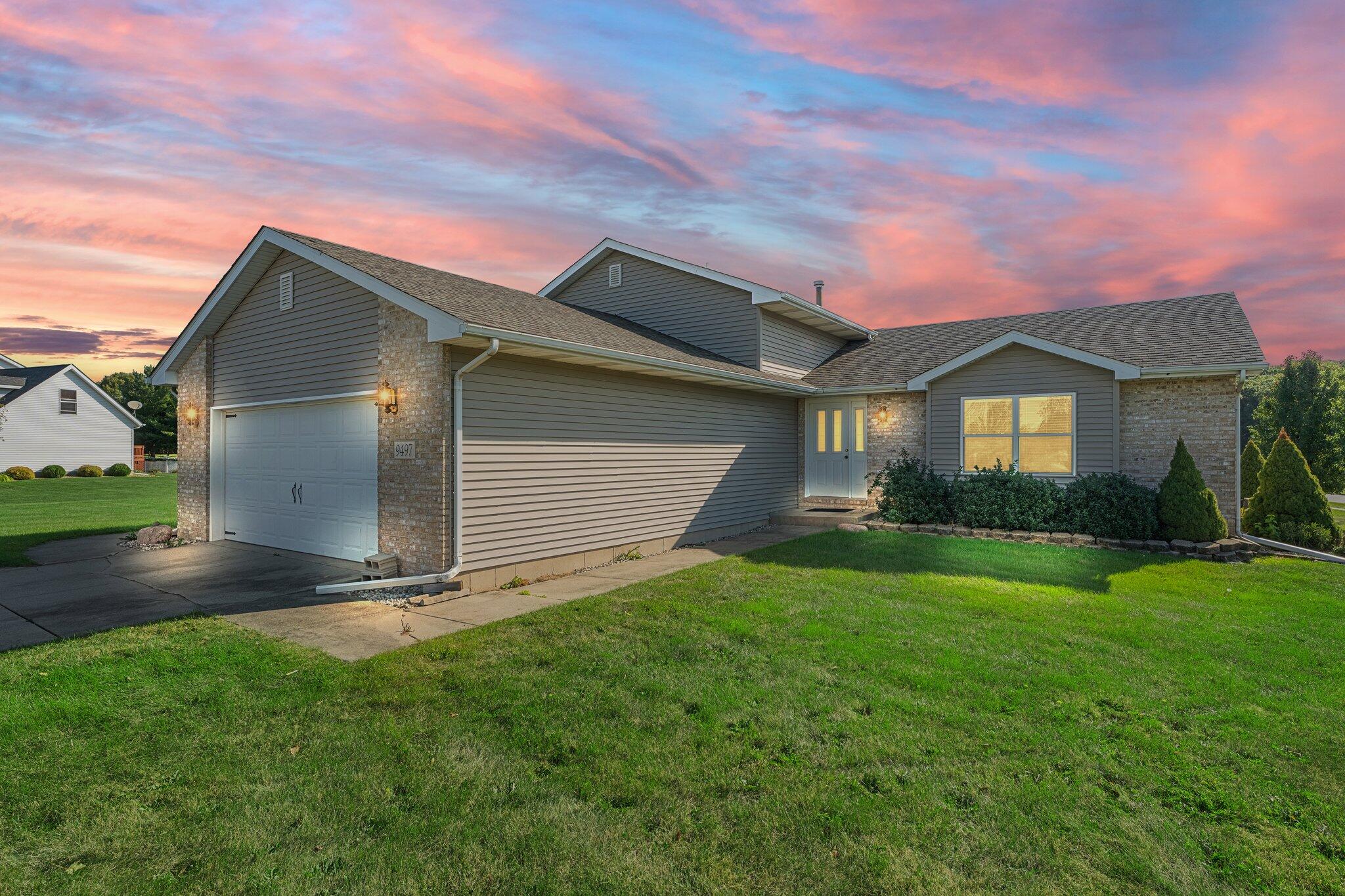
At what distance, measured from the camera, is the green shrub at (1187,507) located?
417 inches

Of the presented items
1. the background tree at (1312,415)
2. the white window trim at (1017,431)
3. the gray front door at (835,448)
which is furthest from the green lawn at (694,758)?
the background tree at (1312,415)

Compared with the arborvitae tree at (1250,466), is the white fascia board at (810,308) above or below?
above

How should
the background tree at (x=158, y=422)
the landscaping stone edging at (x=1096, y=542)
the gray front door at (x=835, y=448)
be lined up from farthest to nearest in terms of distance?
the background tree at (x=158, y=422), the gray front door at (x=835, y=448), the landscaping stone edging at (x=1096, y=542)

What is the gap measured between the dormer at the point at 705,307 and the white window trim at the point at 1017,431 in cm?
401

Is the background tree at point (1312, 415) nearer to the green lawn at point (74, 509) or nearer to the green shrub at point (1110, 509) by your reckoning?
the green shrub at point (1110, 509)

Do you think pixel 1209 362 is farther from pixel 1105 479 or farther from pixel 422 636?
pixel 422 636

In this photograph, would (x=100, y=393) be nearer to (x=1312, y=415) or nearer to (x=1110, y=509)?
(x=1110, y=509)

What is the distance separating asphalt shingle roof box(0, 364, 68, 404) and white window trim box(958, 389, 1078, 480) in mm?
41437

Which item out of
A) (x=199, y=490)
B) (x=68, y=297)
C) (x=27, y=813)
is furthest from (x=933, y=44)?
(x=68, y=297)

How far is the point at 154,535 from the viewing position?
11.8 m

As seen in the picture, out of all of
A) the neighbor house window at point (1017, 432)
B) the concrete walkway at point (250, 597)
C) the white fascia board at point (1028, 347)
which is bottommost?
the concrete walkway at point (250, 597)

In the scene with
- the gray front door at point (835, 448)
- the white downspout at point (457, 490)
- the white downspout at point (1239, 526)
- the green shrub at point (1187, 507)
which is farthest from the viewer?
the gray front door at point (835, 448)

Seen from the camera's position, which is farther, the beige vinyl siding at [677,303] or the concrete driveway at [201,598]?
the beige vinyl siding at [677,303]

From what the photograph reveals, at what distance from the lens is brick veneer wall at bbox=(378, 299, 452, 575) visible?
8000 millimetres
